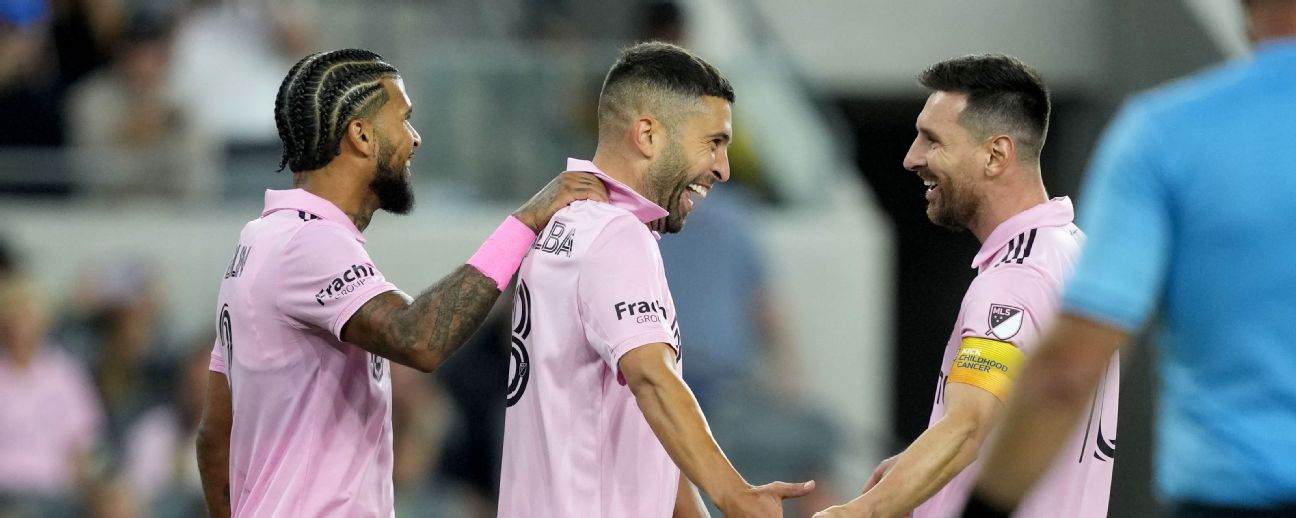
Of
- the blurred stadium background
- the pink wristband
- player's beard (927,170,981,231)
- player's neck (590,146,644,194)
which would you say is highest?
player's neck (590,146,644,194)

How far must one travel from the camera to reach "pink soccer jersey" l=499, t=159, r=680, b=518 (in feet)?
13.3

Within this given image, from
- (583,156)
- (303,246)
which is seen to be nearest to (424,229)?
(583,156)

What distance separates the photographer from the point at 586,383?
4.12 metres

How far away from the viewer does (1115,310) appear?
9.11 ft

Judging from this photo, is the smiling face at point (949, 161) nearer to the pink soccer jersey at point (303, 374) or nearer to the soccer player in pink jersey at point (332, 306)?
the soccer player in pink jersey at point (332, 306)

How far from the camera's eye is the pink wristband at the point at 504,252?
4301mm

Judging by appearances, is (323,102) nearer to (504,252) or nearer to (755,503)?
(504,252)

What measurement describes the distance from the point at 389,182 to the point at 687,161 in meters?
0.79

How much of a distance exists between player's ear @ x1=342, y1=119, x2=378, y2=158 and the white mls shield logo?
161 cm

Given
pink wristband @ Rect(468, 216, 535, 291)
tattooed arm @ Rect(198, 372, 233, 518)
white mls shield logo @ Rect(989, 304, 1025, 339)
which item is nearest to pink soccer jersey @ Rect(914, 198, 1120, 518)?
white mls shield logo @ Rect(989, 304, 1025, 339)

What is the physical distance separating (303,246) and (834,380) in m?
6.55

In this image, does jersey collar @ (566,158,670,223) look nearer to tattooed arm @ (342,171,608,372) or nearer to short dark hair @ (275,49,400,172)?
tattooed arm @ (342,171,608,372)

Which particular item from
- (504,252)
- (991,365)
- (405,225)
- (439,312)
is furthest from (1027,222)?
(405,225)

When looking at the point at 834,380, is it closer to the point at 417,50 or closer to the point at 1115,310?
the point at 417,50
